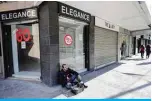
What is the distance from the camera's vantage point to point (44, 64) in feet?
18.1

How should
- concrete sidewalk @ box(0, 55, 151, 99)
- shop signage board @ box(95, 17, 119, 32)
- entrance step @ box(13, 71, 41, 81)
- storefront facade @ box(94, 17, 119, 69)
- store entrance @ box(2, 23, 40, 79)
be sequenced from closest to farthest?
concrete sidewalk @ box(0, 55, 151, 99) → entrance step @ box(13, 71, 41, 81) → store entrance @ box(2, 23, 40, 79) → shop signage board @ box(95, 17, 119, 32) → storefront facade @ box(94, 17, 119, 69)

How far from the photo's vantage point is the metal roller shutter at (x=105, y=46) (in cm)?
881

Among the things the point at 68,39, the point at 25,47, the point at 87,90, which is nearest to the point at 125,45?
the point at 68,39

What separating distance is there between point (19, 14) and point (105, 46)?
19.7 ft

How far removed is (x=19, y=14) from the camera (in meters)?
5.79

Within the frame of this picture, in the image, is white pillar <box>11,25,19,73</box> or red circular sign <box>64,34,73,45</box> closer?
white pillar <box>11,25,19,73</box>

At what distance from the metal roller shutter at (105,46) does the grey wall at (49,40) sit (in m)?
3.72

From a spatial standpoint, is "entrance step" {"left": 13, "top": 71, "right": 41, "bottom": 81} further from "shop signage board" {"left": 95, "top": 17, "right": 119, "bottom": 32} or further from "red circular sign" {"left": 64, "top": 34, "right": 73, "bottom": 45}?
"shop signage board" {"left": 95, "top": 17, "right": 119, "bottom": 32}

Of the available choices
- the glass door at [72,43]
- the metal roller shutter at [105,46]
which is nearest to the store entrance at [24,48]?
the glass door at [72,43]

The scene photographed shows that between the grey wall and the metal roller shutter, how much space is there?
3.72 meters

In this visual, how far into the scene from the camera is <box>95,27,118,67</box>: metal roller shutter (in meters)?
8.81

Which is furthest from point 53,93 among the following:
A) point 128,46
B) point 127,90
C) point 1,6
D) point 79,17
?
point 128,46

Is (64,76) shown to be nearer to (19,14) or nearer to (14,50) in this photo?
(14,50)

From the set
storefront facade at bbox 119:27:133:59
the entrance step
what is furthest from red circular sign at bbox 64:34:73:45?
Result: storefront facade at bbox 119:27:133:59
